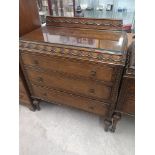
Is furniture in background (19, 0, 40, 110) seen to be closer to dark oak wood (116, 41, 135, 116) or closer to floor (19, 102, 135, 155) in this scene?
floor (19, 102, 135, 155)

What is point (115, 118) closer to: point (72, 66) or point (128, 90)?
point (128, 90)

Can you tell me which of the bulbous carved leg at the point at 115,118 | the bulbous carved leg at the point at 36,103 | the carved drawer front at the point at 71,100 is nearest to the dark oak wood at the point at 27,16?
the carved drawer front at the point at 71,100

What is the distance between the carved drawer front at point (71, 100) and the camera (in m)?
1.41

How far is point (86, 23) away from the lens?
4.73 ft

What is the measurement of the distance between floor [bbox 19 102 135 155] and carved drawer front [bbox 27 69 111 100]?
1.62 feet

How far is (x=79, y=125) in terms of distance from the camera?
1690 mm

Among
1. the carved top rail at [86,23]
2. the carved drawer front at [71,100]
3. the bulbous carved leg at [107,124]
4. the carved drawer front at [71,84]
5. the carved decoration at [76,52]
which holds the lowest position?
the bulbous carved leg at [107,124]

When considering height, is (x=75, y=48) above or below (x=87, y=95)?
above

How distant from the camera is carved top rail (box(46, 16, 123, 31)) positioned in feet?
4.45

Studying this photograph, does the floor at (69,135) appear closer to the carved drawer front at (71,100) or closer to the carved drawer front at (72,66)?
the carved drawer front at (71,100)
